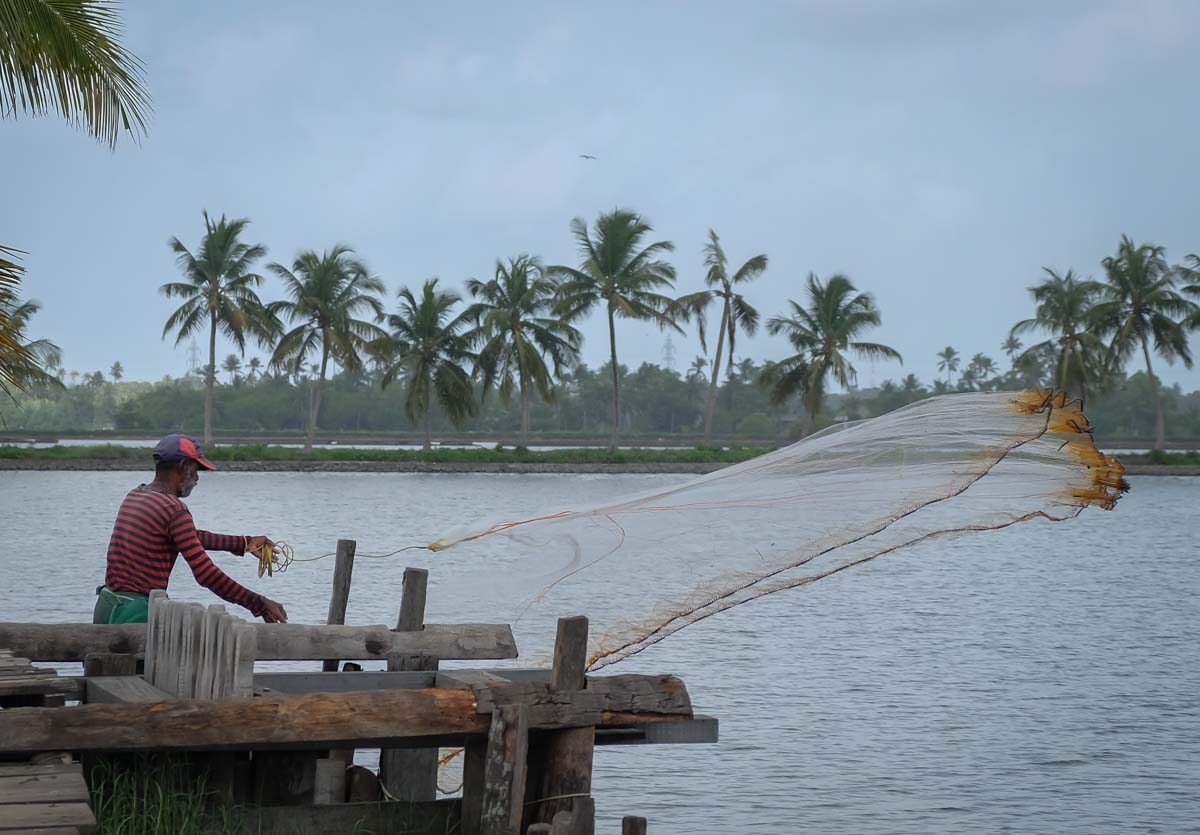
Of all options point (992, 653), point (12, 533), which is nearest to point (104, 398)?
point (12, 533)

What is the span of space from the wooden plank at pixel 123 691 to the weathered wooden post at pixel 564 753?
151 cm

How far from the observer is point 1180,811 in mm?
9602

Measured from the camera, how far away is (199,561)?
6.00 metres

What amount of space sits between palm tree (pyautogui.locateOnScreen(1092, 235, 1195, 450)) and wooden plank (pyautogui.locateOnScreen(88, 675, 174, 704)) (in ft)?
199

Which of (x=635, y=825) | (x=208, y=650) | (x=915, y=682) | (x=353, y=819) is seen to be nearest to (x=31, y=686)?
(x=208, y=650)

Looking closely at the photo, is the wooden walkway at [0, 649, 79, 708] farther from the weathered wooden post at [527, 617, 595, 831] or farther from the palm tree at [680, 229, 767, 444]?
the palm tree at [680, 229, 767, 444]

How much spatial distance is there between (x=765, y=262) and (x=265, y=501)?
27461 mm

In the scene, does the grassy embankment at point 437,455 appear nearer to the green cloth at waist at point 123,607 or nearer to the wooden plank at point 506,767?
the green cloth at waist at point 123,607

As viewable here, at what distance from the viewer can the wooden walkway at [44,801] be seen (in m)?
4.16

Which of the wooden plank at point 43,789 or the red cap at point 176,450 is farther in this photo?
the red cap at point 176,450

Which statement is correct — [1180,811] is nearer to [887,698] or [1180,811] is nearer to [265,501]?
[887,698]

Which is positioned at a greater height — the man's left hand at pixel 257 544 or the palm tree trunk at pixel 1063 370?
the palm tree trunk at pixel 1063 370

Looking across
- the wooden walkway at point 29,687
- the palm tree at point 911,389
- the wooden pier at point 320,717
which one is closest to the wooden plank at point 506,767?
the wooden pier at point 320,717

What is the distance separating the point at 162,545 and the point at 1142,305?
202 ft
